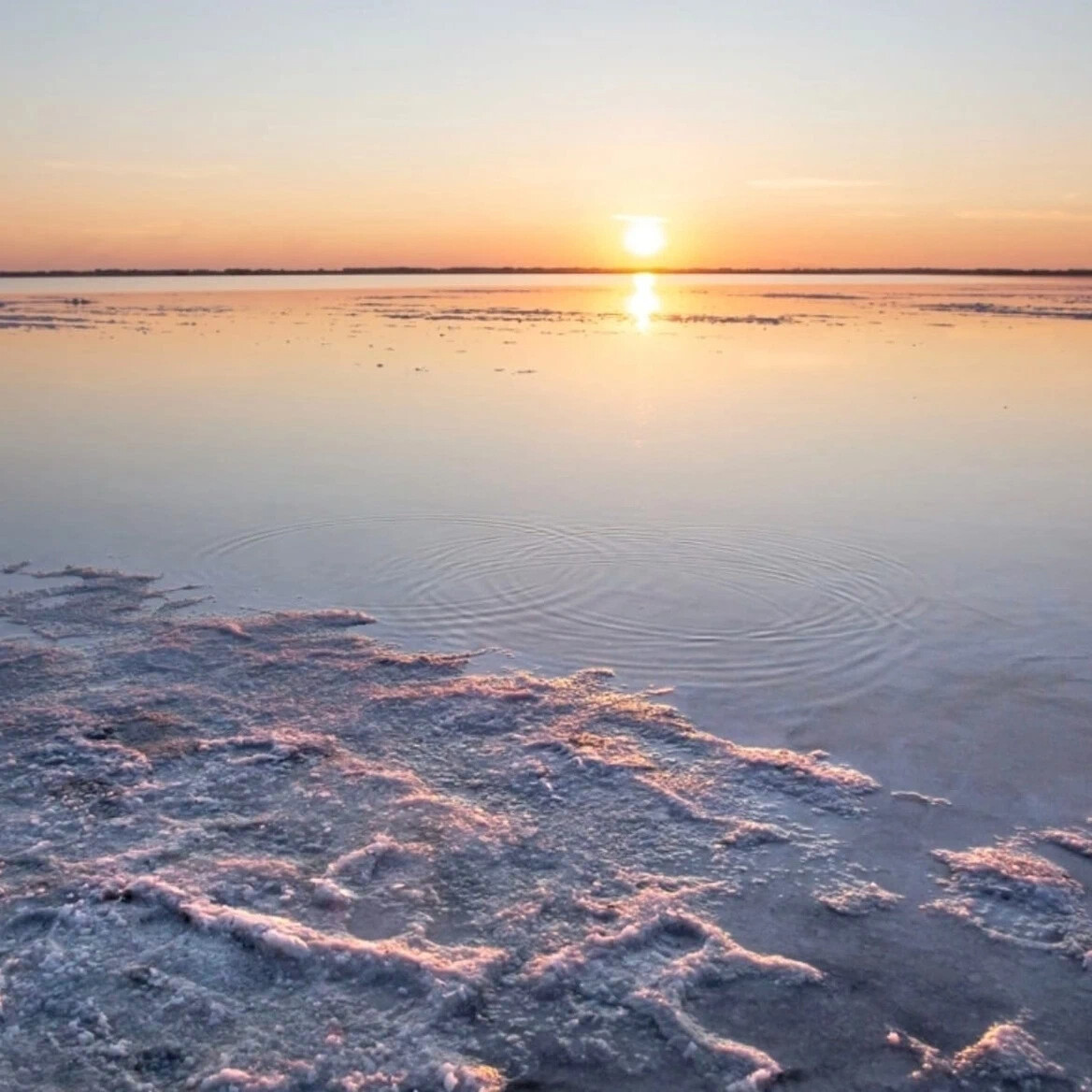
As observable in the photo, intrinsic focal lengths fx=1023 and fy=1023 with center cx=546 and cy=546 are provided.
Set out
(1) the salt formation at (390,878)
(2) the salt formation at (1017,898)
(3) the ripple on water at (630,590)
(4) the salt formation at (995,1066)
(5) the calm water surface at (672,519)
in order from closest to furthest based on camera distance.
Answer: (4) the salt formation at (995,1066) < (1) the salt formation at (390,878) < (2) the salt formation at (1017,898) < (5) the calm water surface at (672,519) < (3) the ripple on water at (630,590)

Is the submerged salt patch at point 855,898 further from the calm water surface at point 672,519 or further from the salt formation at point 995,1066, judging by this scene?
the calm water surface at point 672,519

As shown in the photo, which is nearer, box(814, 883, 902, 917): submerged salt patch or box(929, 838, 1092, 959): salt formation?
box(929, 838, 1092, 959): salt formation

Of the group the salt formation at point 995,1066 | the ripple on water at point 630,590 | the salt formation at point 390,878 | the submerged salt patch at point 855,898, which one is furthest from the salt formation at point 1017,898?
the ripple on water at point 630,590

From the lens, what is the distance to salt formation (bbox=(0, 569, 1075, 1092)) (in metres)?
3.61

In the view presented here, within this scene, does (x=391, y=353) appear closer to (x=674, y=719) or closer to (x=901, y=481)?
(x=901, y=481)

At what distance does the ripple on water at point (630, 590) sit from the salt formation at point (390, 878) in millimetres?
747

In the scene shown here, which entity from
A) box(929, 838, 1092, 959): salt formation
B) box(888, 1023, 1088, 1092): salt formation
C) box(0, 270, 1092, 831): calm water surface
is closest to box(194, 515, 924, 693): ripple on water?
box(0, 270, 1092, 831): calm water surface

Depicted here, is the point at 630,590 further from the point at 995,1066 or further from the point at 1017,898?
the point at 995,1066

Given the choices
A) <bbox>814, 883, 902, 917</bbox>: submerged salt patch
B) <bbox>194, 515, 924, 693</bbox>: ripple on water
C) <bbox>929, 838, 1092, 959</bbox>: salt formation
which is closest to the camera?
<bbox>929, 838, 1092, 959</bbox>: salt formation

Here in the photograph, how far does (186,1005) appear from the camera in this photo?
12.4ft

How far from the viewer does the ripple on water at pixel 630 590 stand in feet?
22.9

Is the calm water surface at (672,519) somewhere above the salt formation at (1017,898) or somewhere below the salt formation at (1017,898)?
above

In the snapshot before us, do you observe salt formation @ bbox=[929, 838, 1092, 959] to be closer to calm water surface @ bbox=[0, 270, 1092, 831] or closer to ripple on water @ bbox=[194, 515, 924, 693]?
calm water surface @ bbox=[0, 270, 1092, 831]

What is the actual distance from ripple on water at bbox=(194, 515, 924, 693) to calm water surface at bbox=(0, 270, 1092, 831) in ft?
0.10
